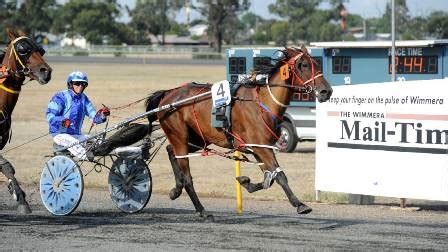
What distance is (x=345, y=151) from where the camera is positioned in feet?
45.6

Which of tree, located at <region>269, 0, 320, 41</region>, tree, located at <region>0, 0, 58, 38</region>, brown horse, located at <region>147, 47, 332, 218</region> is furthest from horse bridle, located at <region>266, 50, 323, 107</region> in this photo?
tree, located at <region>269, 0, 320, 41</region>

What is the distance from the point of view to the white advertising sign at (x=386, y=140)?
42.2 feet

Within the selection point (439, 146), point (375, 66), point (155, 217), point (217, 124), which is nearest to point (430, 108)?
point (439, 146)

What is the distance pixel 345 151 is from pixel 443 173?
1.56 meters

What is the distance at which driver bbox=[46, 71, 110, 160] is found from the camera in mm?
12094

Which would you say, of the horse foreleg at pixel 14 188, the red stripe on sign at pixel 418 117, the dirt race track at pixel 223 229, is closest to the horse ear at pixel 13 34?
the horse foreleg at pixel 14 188

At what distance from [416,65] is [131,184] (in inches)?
394

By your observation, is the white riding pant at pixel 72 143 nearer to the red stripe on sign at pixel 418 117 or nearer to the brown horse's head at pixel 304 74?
the brown horse's head at pixel 304 74

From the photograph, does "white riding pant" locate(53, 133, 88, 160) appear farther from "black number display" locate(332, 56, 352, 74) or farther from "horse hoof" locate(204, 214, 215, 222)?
"black number display" locate(332, 56, 352, 74)

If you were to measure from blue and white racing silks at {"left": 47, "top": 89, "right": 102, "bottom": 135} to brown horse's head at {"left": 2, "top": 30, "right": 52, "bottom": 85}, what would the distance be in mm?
695

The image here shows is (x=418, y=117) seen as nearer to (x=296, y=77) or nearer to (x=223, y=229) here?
(x=296, y=77)

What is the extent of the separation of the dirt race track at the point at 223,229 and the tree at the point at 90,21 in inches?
4225

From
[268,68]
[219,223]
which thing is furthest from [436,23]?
[219,223]

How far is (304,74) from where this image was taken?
444 inches
